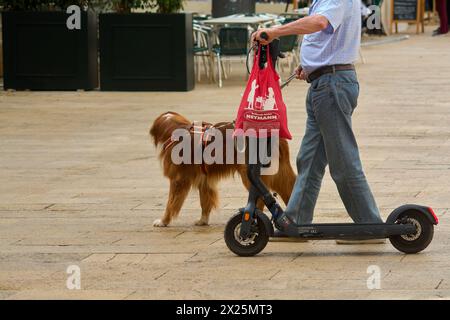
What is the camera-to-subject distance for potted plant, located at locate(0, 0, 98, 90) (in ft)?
61.1

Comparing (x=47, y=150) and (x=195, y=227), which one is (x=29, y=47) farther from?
(x=195, y=227)

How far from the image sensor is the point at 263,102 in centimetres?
712

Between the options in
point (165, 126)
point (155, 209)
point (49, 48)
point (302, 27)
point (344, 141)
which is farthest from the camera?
point (49, 48)

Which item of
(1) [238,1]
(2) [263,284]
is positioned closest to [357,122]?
(2) [263,284]

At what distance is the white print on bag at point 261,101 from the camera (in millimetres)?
7121

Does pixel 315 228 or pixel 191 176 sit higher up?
pixel 191 176

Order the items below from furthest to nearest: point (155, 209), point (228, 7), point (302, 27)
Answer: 1. point (228, 7)
2. point (155, 209)
3. point (302, 27)

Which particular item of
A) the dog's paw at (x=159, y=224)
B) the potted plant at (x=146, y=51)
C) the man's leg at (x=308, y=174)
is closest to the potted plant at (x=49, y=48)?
the potted plant at (x=146, y=51)

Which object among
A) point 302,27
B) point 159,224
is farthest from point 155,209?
point 302,27

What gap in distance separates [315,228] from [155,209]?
2.35 meters

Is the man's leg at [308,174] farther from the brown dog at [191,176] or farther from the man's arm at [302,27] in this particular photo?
the man's arm at [302,27]

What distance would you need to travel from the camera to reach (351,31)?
7.16 metres

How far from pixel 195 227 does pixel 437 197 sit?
214 cm

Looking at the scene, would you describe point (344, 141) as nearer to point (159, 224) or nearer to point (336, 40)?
point (336, 40)
